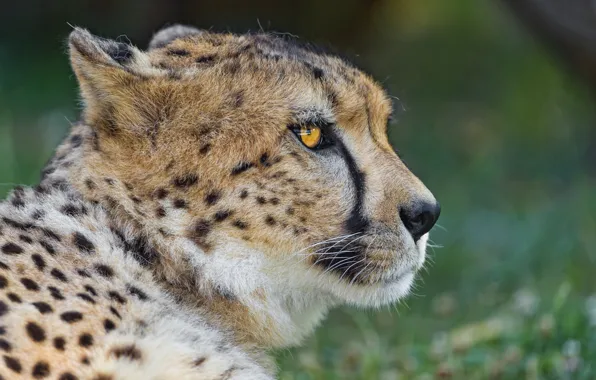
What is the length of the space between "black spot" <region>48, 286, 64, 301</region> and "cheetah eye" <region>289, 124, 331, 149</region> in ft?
2.98

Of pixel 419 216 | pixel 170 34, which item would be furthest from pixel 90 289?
pixel 170 34

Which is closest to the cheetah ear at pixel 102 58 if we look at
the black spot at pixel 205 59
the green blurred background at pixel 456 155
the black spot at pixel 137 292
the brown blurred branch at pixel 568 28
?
the black spot at pixel 205 59

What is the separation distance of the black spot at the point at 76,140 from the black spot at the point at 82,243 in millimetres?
407

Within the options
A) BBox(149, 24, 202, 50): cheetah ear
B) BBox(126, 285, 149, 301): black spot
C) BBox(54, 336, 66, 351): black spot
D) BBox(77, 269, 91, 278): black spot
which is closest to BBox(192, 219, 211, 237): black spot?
BBox(126, 285, 149, 301): black spot

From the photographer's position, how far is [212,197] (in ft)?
9.25

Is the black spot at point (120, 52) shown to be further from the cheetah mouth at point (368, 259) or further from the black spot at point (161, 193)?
the cheetah mouth at point (368, 259)

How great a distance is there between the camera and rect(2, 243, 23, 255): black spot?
100.0 inches

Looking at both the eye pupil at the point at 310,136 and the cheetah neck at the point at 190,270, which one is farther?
the eye pupil at the point at 310,136

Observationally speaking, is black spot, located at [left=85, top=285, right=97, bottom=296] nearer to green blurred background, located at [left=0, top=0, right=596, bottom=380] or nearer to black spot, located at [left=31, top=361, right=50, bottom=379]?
black spot, located at [left=31, top=361, right=50, bottom=379]

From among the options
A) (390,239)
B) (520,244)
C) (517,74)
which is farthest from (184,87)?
(517,74)

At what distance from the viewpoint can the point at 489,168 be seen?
8156 millimetres

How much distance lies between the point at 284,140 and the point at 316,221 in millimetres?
272

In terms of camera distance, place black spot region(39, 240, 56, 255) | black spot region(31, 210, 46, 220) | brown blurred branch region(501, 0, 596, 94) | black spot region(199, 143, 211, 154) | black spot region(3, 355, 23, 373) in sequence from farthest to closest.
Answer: brown blurred branch region(501, 0, 596, 94), black spot region(199, 143, 211, 154), black spot region(31, 210, 46, 220), black spot region(39, 240, 56, 255), black spot region(3, 355, 23, 373)

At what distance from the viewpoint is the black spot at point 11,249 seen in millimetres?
2539
